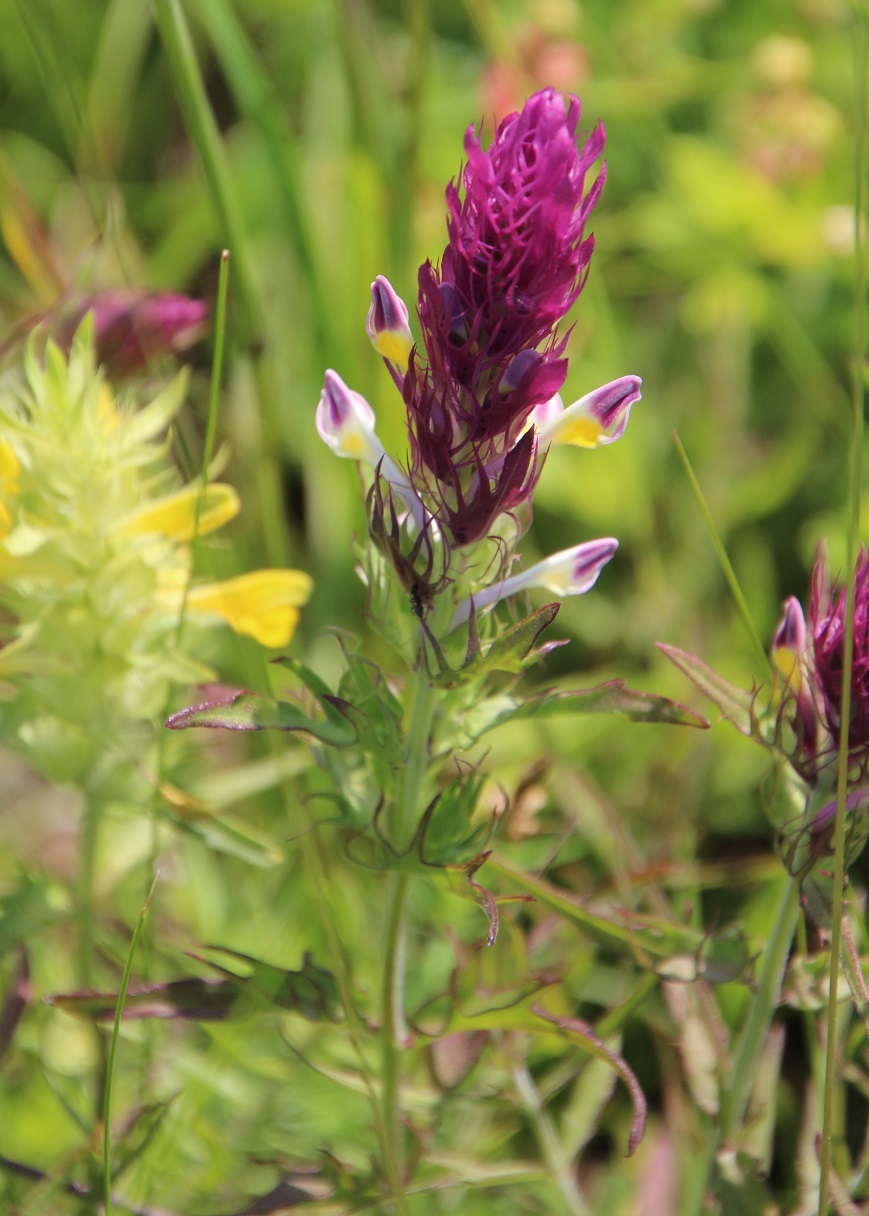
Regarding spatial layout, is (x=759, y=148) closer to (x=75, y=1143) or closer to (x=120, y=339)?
(x=120, y=339)

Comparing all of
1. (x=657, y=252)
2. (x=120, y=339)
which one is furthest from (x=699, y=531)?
(x=120, y=339)

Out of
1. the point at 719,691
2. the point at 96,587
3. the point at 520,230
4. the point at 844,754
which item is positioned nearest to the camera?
the point at 520,230

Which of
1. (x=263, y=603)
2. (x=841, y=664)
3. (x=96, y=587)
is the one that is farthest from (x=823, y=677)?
(x=96, y=587)

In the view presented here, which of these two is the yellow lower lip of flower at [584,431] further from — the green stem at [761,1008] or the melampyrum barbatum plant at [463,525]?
the green stem at [761,1008]

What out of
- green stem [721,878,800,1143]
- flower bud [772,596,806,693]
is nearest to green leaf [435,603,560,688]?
flower bud [772,596,806,693]

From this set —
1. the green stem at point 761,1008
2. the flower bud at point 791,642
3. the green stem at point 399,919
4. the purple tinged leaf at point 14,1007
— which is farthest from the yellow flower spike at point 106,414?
the green stem at point 761,1008

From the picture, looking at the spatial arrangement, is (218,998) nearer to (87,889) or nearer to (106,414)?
(87,889)
